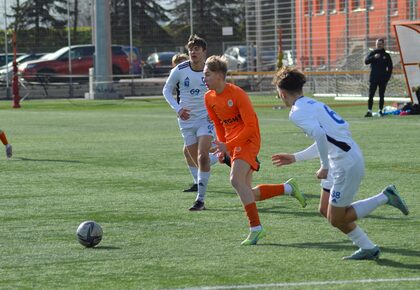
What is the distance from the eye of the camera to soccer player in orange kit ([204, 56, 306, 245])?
9.86 metres

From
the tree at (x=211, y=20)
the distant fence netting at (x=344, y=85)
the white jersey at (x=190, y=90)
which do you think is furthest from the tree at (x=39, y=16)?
the white jersey at (x=190, y=90)

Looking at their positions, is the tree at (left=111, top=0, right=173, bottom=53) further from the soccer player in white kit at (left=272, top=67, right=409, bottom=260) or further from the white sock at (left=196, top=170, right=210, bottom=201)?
the soccer player in white kit at (left=272, top=67, right=409, bottom=260)

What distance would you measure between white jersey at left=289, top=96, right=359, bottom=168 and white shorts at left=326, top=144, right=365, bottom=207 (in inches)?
1.7

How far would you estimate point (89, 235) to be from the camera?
951 centimetres

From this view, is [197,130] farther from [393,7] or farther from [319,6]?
[319,6]

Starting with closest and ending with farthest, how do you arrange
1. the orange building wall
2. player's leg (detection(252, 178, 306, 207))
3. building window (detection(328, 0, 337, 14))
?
1. player's leg (detection(252, 178, 306, 207))
2. the orange building wall
3. building window (detection(328, 0, 337, 14))

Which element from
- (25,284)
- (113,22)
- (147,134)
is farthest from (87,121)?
(113,22)

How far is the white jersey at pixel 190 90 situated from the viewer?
44.3 ft

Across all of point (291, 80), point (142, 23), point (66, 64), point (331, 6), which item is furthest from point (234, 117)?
point (142, 23)

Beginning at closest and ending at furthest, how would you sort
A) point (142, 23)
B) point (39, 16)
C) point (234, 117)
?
point (234, 117), point (39, 16), point (142, 23)

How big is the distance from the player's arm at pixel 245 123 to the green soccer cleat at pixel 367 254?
6.32 feet

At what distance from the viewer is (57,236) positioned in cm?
1030

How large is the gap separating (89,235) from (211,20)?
50784 mm

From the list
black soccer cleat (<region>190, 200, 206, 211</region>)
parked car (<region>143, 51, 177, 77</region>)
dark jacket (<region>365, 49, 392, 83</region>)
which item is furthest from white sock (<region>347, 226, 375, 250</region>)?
parked car (<region>143, 51, 177, 77</region>)
